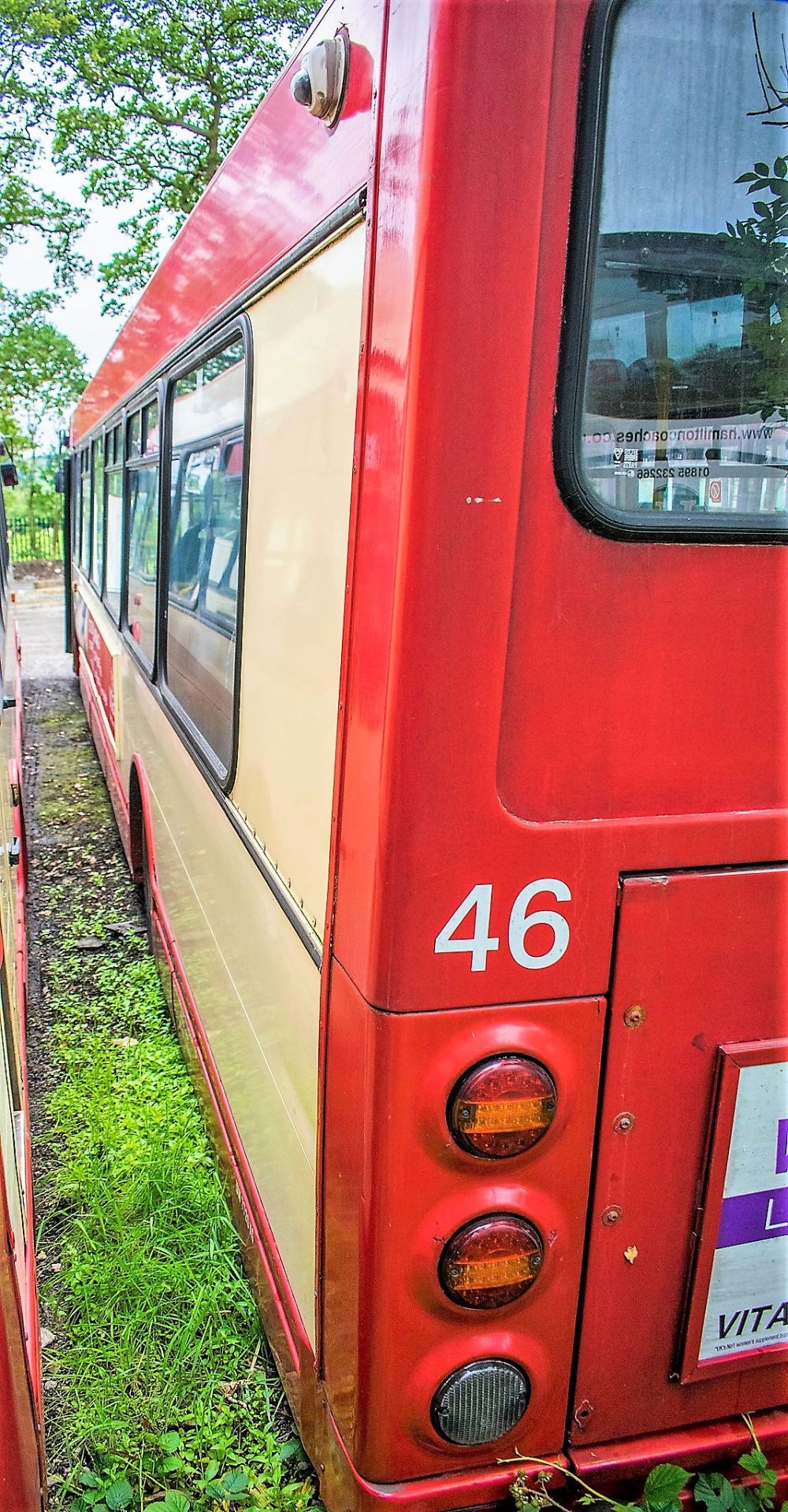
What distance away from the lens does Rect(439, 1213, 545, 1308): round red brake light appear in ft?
4.95

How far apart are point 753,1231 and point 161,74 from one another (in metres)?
15.5

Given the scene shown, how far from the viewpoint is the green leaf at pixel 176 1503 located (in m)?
2.05

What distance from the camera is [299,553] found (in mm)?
1826

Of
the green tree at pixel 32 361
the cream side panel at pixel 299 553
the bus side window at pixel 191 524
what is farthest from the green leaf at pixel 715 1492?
the green tree at pixel 32 361

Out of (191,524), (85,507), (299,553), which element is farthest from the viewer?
(85,507)

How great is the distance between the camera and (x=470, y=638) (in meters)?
1.34

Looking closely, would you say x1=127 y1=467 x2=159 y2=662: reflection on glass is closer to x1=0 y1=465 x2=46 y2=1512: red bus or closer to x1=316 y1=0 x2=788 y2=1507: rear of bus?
x1=0 y1=465 x2=46 y2=1512: red bus

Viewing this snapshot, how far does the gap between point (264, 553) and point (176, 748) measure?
4.87 ft

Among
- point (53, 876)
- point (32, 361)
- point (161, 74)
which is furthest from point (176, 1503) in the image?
point (32, 361)

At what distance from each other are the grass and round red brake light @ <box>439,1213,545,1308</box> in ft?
3.13

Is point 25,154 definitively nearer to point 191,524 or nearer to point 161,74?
point 161,74

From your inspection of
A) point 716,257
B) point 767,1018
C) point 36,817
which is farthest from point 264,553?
point 36,817

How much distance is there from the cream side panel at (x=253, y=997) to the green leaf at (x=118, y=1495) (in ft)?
1.89

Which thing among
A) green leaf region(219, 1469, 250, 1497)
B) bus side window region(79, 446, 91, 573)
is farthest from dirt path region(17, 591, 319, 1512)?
bus side window region(79, 446, 91, 573)
